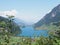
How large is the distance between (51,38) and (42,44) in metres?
1.60

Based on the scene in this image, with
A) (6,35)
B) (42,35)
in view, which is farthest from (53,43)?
(6,35)

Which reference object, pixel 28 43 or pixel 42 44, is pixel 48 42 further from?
pixel 28 43

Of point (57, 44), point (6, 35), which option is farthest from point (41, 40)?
point (6, 35)

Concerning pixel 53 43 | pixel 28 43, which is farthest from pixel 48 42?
pixel 28 43

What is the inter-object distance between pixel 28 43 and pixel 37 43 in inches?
42.1

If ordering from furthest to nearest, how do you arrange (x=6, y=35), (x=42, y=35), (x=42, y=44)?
1. (x=6, y=35)
2. (x=42, y=35)
3. (x=42, y=44)

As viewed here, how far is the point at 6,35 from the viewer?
101 feet

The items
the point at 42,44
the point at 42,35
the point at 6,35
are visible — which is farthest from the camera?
the point at 6,35

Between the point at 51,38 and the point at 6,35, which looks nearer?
the point at 51,38

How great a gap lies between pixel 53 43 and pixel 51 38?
1.20 m

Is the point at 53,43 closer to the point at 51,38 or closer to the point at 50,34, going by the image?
the point at 51,38

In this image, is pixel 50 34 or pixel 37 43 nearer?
pixel 37 43

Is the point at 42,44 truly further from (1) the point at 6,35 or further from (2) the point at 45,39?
(1) the point at 6,35

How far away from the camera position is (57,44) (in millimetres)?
20766
